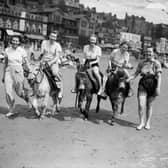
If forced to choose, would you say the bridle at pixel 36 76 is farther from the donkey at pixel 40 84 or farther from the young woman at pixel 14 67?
the young woman at pixel 14 67

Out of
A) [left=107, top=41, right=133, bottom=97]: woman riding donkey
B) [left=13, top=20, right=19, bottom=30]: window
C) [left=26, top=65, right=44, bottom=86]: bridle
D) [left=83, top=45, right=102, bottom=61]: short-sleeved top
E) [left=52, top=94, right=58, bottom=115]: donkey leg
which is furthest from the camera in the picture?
[left=13, top=20, right=19, bottom=30]: window

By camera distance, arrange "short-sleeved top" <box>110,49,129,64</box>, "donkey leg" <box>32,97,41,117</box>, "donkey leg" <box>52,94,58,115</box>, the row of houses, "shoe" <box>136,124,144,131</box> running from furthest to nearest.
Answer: the row of houses, "donkey leg" <box>52,94,58,115</box>, "short-sleeved top" <box>110,49,129,64</box>, "donkey leg" <box>32,97,41,117</box>, "shoe" <box>136,124,144,131</box>

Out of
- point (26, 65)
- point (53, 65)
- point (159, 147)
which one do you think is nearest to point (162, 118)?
point (159, 147)

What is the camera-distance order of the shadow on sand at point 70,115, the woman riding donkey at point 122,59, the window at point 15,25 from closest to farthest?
the woman riding donkey at point 122,59, the shadow on sand at point 70,115, the window at point 15,25

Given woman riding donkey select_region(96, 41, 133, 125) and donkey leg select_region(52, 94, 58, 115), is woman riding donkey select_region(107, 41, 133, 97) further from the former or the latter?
donkey leg select_region(52, 94, 58, 115)

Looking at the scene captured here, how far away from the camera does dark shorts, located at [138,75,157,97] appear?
7219 millimetres

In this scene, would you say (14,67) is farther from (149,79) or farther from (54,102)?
(149,79)

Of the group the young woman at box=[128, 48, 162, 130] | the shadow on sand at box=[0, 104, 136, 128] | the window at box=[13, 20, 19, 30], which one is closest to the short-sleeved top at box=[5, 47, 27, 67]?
the shadow on sand at box=[0, 104, 136, 128]

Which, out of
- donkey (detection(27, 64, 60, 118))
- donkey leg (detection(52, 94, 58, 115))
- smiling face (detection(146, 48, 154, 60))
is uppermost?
smiling face (detection(146, 48, 154, 60))

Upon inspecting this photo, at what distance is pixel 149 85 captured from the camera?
7.23 m

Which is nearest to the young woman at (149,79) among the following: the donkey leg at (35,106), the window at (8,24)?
the donkey leg at (35,106)

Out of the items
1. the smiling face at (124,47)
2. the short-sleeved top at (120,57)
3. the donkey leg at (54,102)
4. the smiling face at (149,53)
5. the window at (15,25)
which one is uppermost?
the window at (15,25)

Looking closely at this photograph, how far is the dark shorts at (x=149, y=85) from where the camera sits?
284 inches

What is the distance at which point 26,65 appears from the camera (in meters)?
7.54
